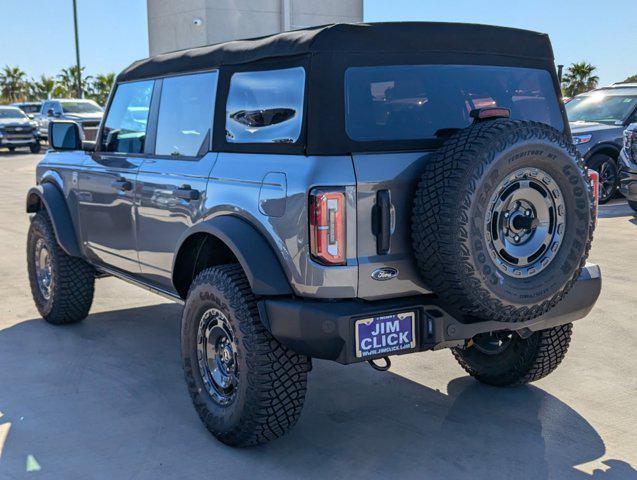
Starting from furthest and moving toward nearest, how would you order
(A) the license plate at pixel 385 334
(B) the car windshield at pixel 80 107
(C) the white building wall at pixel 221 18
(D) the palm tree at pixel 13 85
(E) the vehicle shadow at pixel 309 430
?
(D) the palm tree at pixel 13 85
(B) the car windshield at pixel 80 107
(C) the white building wall at pixel 221 18
(E) the vehicle shadow at pixel 309 430
(A) the license plate at pixel 385 334

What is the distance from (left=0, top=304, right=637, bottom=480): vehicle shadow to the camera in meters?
3.53

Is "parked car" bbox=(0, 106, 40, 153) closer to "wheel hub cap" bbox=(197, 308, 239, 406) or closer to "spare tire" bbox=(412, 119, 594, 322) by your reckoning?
"wheel hub cap" bbox=(197, 308, 239, 406)

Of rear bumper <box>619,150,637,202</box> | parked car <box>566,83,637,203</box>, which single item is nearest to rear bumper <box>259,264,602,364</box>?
rear bumper <box>619,150,637,202</box>

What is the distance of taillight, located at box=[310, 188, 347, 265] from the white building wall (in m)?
19.8

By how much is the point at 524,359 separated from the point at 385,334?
137 centimetres

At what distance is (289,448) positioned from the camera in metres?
3.76

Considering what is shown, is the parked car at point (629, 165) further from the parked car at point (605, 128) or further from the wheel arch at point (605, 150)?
the wheel arch at point (605, 150)

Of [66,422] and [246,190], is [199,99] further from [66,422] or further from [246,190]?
[66,422]

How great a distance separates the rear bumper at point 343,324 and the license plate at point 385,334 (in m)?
0.02

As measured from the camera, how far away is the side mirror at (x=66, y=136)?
18.3 ft

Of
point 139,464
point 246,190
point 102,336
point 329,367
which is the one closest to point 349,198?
point 246,190

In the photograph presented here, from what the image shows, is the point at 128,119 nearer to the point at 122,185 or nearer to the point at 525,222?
the point at 122,185

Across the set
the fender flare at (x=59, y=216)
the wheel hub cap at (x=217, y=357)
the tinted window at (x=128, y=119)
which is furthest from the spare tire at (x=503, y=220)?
the fender flare at (x=59, y=216)

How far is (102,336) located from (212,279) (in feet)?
7.62
